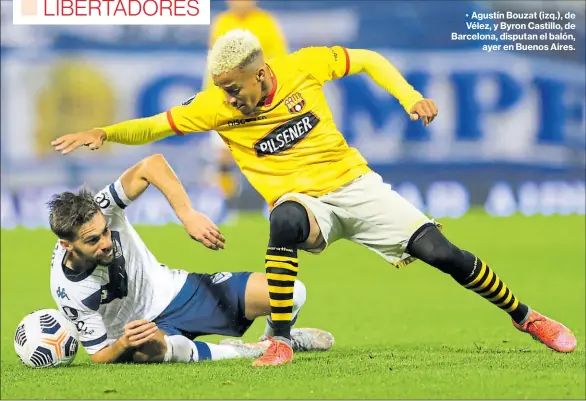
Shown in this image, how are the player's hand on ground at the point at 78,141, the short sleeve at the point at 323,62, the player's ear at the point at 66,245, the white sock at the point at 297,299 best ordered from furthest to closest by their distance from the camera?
the white sock at the point at 297,299 → the short sleeve at the point at 323,62 → the player's ear at the point at 66,245 → the player's hand on ground at the point at 78,141

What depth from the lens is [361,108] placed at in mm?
16875

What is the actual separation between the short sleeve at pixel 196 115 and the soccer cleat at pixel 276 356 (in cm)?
135

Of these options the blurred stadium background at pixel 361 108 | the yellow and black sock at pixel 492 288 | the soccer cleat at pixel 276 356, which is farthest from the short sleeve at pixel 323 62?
the blurred stadium background at pixel 361 108

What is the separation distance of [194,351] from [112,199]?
1028mm

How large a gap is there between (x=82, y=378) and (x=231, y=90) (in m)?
1.78

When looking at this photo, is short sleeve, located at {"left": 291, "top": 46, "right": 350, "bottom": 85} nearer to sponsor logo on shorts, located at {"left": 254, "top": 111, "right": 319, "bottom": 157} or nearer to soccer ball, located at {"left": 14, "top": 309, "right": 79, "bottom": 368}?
sponsor logo on shorts, located at {"left": 254, "top": 111, "right": 319, "bottom": 157}

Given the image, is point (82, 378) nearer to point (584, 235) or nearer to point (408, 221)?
point (408, 221)

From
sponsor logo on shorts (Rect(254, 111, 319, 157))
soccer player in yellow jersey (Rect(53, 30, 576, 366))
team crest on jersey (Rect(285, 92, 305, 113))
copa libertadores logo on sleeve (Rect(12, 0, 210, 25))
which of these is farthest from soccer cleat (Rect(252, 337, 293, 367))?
copa libertadores logo on sleeve (Rect(12, 0, 210, 25))

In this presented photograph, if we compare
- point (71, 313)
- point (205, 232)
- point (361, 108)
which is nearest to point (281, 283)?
point (205, 232)

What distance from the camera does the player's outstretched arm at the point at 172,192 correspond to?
627 centimetres

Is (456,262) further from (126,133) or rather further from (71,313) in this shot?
(71,313)

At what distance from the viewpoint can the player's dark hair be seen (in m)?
6.36

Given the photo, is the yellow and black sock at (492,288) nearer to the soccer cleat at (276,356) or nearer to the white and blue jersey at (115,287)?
the soccer cleat at (276,356)

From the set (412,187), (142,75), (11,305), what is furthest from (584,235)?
(11,305)
